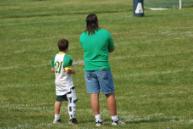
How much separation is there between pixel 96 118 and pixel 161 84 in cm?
592

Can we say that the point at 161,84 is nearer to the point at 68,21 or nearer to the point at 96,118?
the point at 96,118

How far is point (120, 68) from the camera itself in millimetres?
20469

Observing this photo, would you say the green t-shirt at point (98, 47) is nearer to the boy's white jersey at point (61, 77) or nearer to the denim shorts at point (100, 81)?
the denim shorts at point (100, 81)

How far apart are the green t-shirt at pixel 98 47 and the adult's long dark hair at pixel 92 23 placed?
8 cm

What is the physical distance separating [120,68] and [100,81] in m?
8.35

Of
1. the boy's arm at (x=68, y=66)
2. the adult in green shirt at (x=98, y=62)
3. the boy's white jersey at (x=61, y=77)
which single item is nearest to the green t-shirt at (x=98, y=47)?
the adult in green shirt at (x=98, y=62)

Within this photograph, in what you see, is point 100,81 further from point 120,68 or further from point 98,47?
point 120,68

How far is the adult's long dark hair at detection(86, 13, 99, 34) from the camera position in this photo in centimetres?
1191

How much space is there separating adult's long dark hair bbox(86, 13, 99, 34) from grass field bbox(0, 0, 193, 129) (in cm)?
150

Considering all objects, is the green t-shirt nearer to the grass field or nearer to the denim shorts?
the denim shorts

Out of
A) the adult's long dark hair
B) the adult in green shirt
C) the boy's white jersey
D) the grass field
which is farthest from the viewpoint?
the grass field

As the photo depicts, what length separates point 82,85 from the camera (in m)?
18.2

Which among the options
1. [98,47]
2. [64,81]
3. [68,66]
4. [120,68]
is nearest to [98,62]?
[98,47]

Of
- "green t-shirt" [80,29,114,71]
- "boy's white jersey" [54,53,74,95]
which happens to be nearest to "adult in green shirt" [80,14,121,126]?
"green t-shirt" [80,29,114,71]
